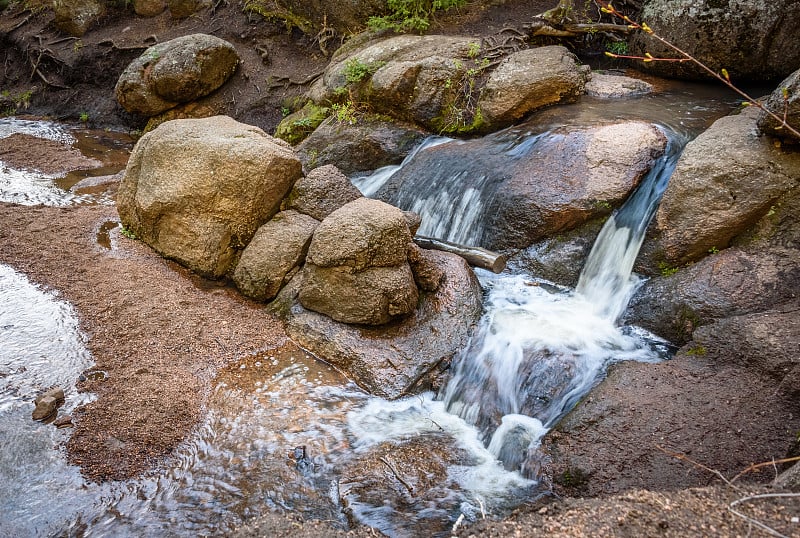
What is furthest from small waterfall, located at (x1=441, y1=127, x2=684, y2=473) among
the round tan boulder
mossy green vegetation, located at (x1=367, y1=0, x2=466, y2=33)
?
mossy green vegetation, located at (x1=367, y1=0, x2=466, y2=33)

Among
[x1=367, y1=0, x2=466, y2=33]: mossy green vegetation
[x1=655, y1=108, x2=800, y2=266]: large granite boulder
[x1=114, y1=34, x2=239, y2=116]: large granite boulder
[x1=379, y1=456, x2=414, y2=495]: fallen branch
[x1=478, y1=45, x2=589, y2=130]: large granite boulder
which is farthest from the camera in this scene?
[x1=114, y1=34, x2=239, y2=116]: large granite boulder

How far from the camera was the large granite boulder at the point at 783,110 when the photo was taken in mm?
5279

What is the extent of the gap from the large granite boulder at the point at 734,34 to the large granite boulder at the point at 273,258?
6.34m

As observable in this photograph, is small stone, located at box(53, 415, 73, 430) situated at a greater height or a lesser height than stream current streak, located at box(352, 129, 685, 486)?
lesser

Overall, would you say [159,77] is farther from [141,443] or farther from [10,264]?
[141,443]

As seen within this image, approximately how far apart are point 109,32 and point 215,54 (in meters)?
5.20

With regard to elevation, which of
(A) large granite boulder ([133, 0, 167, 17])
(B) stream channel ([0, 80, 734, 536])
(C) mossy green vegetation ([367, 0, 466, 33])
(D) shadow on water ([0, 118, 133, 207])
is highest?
(C) mossy green vegetation ([367, 0, 466, 33])

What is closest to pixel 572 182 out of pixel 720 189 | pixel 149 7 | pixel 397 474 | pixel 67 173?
pixel 720 189

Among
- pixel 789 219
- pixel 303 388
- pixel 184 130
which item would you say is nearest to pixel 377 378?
pixel 303 388

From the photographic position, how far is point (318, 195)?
21.4 feet

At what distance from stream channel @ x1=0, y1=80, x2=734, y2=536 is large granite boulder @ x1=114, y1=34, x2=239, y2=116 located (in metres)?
6.21

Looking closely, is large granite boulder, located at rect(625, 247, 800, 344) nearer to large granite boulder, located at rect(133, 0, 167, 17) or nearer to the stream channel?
the stream channel

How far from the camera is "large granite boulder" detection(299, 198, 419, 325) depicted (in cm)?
550

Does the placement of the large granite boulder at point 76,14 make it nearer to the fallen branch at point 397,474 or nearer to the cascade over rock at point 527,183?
the cascade over rock at point 527,183
